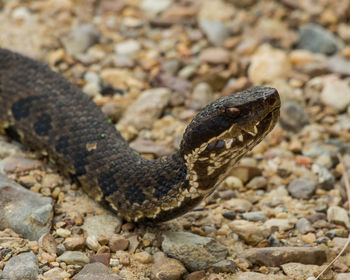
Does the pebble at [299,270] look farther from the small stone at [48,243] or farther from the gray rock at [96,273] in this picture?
the small stone at [48,243]

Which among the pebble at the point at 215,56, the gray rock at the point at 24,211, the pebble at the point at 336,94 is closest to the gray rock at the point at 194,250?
the gray rock at the point at 24,211

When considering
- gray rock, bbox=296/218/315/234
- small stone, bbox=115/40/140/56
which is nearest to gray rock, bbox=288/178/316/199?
gray rock, bbox=296/218/315/234

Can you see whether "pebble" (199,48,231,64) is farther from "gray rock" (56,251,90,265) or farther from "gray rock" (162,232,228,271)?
"gray rock" (56,251,90,265)

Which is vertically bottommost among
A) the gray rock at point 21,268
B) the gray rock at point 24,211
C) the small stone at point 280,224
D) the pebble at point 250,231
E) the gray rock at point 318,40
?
the small stone at point 280,224

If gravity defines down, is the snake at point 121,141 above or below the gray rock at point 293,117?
above

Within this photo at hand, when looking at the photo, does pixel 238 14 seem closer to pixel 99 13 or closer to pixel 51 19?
pixel 99 13

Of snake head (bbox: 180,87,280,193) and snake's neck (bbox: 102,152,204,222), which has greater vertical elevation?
snake head (bbox: 180,87,280,193)
